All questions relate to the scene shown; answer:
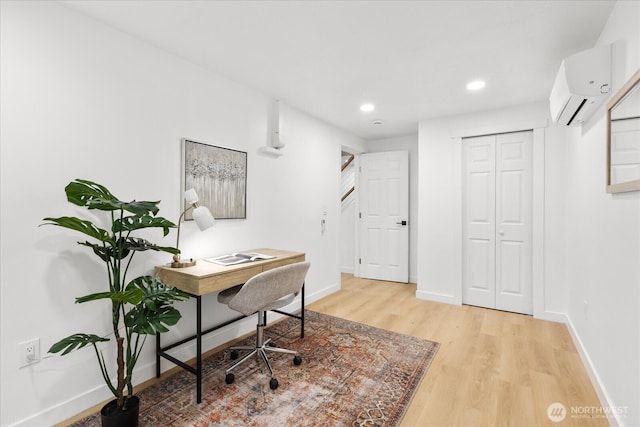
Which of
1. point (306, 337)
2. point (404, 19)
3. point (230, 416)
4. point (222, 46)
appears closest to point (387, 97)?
point (404, 19)

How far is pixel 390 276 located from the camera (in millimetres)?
5004

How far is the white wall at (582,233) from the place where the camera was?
5.13 feet

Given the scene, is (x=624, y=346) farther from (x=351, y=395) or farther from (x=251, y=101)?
(x=251, y=101)

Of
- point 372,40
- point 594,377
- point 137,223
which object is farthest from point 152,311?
point 594,377

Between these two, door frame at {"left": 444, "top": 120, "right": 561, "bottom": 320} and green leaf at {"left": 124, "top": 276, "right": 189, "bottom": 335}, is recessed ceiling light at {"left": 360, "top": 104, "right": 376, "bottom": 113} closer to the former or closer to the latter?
door frame at {"left": 444, "top": 120, "right": 561, "bottom": 320}

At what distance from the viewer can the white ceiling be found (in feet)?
6.00

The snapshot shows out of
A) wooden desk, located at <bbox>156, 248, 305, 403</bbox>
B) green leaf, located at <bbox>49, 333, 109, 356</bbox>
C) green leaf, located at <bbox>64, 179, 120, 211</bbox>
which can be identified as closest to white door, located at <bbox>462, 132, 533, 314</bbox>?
wooden desk, located at <bbox>156, 248, 305, 403</bbox>

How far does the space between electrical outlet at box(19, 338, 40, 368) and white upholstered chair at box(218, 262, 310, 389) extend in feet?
3.34

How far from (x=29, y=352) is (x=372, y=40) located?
2.80m

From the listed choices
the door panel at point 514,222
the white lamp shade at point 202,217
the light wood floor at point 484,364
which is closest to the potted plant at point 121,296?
the white lamp shade at point 202,217

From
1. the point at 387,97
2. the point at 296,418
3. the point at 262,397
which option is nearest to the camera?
the point at 296,418

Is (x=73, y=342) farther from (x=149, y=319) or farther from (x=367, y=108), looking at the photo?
(x=367, y=108)

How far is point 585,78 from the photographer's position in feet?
6.28

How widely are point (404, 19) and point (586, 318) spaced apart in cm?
257
